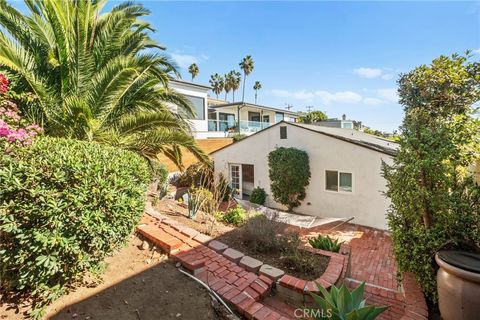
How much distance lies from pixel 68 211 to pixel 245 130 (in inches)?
831

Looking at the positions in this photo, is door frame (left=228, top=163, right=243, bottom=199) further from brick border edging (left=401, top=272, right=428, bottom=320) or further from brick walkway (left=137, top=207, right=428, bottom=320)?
brick border edging (left=401, top=272, right=428, bottom=320)

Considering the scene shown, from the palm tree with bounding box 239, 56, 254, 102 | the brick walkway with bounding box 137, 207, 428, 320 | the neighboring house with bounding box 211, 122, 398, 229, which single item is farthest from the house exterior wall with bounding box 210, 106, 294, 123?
the brick walkway with bounding box 137, 207, 428, 320

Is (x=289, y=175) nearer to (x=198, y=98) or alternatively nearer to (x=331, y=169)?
(x=331, y=169)

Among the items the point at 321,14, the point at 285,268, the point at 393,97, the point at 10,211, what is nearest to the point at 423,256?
the point at 285,268

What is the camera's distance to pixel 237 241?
530 centimetres

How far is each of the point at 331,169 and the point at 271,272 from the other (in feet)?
25.8

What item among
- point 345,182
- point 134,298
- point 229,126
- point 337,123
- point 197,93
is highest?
point 197,93

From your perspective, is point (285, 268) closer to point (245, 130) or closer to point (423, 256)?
point (423, 256)

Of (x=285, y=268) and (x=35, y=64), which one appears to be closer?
(x=285, y=268)

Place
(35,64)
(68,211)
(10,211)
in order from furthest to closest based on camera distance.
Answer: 1. (35,64)
2. (68,211)
3. (10,211)

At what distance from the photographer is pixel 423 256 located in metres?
3.56

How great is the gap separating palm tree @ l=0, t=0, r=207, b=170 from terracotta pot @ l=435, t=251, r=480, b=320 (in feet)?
19.8

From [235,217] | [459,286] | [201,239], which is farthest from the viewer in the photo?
[235,217]

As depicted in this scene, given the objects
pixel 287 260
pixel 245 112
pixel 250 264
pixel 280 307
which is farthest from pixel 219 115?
pixel 280 307
